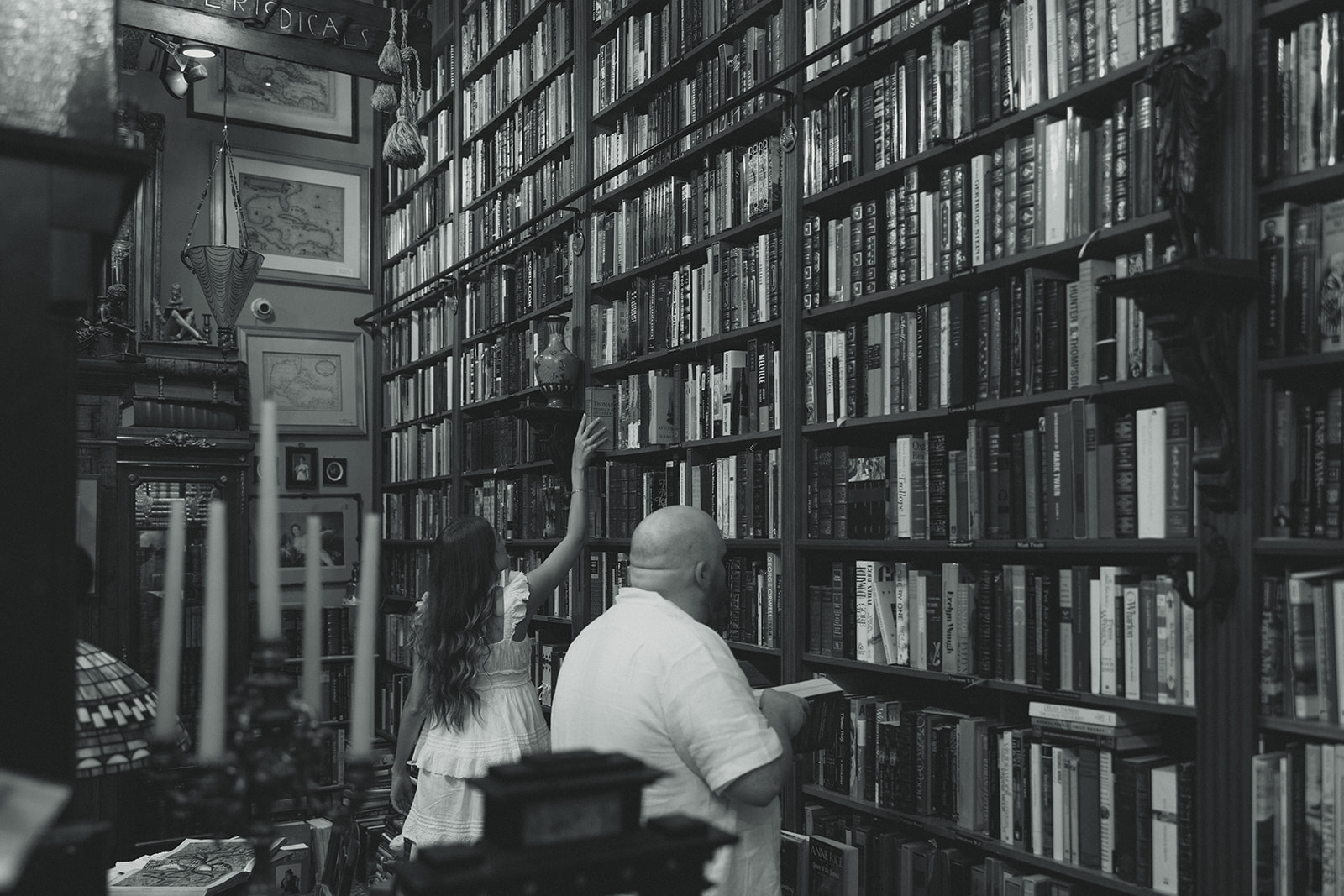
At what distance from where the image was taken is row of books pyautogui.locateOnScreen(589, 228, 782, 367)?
124 inches

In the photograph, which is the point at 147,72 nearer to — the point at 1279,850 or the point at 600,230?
the point at 600,230

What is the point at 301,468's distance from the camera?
6.62m

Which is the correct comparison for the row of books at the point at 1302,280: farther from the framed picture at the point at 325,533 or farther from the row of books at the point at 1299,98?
the framed picture at the point at 325,533

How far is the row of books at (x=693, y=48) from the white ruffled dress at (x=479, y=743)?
1.65 meters

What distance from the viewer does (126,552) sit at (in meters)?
5.05

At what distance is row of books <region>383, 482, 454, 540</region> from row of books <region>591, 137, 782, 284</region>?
194cm

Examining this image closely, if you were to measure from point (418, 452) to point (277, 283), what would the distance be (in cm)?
151

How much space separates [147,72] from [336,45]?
73.7 inches

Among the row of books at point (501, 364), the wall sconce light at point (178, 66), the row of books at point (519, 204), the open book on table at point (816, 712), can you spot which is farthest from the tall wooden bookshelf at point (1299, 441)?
the wall sconce light at point (178, 66)

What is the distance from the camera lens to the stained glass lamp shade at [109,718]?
1142 mm

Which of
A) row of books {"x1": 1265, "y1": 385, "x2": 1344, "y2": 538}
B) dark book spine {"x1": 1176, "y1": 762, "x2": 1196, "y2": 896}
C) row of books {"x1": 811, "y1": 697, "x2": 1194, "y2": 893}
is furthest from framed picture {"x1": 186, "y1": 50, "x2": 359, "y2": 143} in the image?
dark book spine {"x1": 1176, "y1": 762, "x2": 1196, "y2": 896}

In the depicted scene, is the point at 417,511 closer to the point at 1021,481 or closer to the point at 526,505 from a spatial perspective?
the point at 526,505

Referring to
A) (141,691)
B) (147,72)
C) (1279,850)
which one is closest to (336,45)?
(147,72)

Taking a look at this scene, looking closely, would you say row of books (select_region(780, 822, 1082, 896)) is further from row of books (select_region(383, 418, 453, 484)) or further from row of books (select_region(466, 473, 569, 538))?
row of books (select_region(383, 418, 453, 484))
